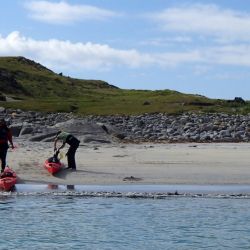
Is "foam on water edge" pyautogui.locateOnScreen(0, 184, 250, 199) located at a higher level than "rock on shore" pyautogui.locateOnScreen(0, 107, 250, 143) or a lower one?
lower

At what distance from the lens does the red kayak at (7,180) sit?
23.6 meters

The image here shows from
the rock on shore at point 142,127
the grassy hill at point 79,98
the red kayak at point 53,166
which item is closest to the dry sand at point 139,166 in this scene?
the red kayak at point 53,166

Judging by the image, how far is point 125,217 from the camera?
20.1m

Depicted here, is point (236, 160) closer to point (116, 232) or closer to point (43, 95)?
point (116, 232)

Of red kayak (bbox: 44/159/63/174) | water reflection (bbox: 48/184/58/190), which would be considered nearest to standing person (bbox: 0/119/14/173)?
red kayak (bbox: 44/159/63/174)

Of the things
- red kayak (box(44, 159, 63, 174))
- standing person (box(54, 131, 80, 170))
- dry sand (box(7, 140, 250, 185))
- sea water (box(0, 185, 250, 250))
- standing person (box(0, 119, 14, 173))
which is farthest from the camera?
standing person (box(54, 131, 80, 170))

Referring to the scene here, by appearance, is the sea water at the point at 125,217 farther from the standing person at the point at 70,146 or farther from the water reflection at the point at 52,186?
the standing person at the point at 70,146

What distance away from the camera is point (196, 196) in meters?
22.2

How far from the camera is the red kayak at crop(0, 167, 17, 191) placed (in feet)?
77.5

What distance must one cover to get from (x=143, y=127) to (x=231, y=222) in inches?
1350

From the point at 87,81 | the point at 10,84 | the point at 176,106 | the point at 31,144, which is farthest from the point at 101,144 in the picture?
the point at 87,81

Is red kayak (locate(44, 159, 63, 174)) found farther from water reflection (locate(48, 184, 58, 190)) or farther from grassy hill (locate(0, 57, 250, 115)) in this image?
grassy hill (locate(0, 57, 250, 115))

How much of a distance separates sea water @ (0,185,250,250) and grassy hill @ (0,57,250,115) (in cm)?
4355

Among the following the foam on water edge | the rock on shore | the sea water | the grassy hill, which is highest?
the grassy hill
